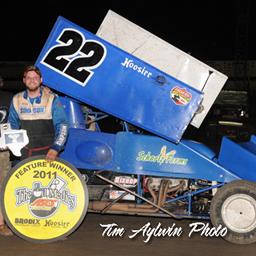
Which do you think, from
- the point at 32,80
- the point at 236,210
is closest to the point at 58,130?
the point at 32,80

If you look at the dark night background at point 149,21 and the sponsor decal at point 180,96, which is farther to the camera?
the dark night background at point 149,21

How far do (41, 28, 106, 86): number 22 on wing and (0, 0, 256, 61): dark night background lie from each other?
41.6 m

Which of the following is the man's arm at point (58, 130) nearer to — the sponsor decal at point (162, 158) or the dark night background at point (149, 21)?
the sponsor decal at point (162, 158)

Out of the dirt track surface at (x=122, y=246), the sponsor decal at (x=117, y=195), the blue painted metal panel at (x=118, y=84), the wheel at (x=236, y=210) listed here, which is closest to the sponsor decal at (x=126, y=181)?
the sponsor decal at (x=117, y=195)

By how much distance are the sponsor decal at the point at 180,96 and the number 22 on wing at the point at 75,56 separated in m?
0.85

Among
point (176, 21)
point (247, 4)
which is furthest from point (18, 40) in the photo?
point (247, 4)

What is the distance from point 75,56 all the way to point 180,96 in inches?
48.2

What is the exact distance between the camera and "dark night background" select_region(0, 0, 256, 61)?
5011cm

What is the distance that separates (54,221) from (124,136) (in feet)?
3.99

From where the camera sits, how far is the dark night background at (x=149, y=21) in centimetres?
5011

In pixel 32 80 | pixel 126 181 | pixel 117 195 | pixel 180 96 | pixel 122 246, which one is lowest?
pixel 122 246

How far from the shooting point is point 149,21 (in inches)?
2243

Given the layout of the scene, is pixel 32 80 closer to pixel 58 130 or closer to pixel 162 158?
pixel 58 130

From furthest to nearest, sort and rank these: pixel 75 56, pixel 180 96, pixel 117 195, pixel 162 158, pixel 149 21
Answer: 1. pixel 149 21
2. pixel 117 195
3. pixel 162 158
4. pixel 75 56
5. pixel 180 96
